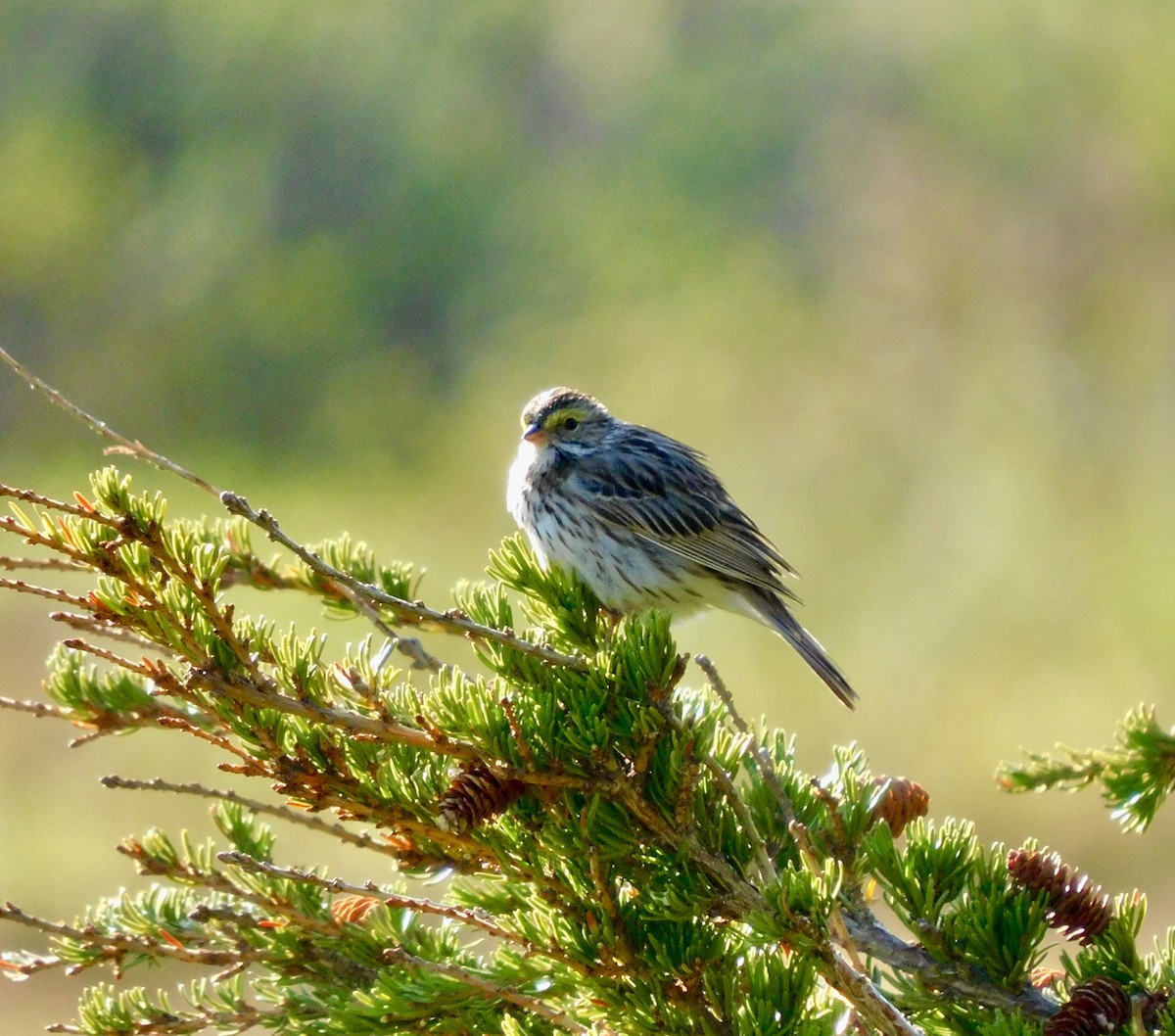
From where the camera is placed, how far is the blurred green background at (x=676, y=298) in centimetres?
1084

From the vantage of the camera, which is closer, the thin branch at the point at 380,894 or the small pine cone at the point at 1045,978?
the thin branch at the point at 380,894

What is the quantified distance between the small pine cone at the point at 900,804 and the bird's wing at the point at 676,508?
2.15m

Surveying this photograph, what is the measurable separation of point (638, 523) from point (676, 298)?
990 centimetres

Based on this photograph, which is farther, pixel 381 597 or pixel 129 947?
pixel 129 947

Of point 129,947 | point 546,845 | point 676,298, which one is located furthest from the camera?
point 676,298

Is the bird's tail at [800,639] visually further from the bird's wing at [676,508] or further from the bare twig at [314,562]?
the bare twig at [314,562]

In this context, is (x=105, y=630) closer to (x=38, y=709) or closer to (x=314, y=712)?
(x=38, y=709)

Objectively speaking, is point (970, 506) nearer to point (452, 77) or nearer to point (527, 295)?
point (527, 295)

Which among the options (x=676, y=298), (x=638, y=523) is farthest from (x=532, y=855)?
(x=676, y=298)

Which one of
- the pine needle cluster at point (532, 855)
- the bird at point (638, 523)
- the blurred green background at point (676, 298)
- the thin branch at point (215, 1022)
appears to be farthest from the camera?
the blurred green background at point (676, 298)

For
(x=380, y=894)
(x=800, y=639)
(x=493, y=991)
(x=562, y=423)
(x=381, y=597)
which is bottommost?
(x=493, y=991)

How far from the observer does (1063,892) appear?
2.02 meters

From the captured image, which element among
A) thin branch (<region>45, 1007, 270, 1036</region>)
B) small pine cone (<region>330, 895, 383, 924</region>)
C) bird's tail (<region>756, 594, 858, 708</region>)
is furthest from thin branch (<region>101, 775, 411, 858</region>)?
bird's tail (<region>756, 594, 858, 708</region>)

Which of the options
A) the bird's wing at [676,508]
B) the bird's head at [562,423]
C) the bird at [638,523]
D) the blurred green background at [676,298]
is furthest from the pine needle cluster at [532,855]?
the blurred green background at [676,298]
